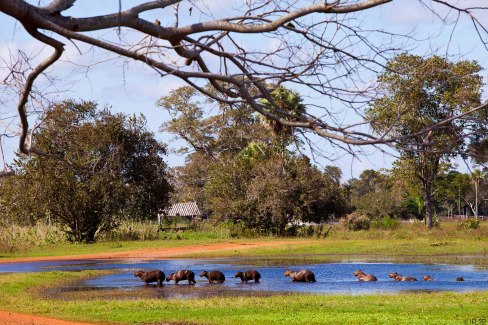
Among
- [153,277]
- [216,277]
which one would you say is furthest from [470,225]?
[153,277]

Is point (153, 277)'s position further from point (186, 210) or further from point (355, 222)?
point (186, 210)

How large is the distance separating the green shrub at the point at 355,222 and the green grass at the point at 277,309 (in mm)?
35220

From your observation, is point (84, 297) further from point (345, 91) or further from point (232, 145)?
point (232, 145)

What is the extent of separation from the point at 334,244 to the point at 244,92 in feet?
108

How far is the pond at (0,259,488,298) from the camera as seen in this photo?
21547mm

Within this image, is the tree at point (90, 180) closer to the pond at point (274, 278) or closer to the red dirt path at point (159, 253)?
the red dirt path at point (159, 253)

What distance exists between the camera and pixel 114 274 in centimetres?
2803

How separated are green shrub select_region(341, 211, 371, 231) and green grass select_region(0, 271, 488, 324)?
3522 cm

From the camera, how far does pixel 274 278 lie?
2561cm

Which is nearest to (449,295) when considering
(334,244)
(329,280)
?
(329,280)

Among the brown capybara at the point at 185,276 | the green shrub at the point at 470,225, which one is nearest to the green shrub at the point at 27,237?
the brown capybara at the point at 185,276

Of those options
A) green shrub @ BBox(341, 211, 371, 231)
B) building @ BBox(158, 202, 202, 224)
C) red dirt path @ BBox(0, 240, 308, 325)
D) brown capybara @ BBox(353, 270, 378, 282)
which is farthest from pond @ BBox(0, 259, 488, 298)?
building @ BBox(158, 202, 202, 224)

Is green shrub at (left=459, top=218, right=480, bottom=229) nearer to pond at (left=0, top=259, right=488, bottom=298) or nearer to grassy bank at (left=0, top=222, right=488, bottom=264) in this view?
grassy bank at (left=0, top=222, right=488, bottom=264)

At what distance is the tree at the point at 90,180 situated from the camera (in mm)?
45844
